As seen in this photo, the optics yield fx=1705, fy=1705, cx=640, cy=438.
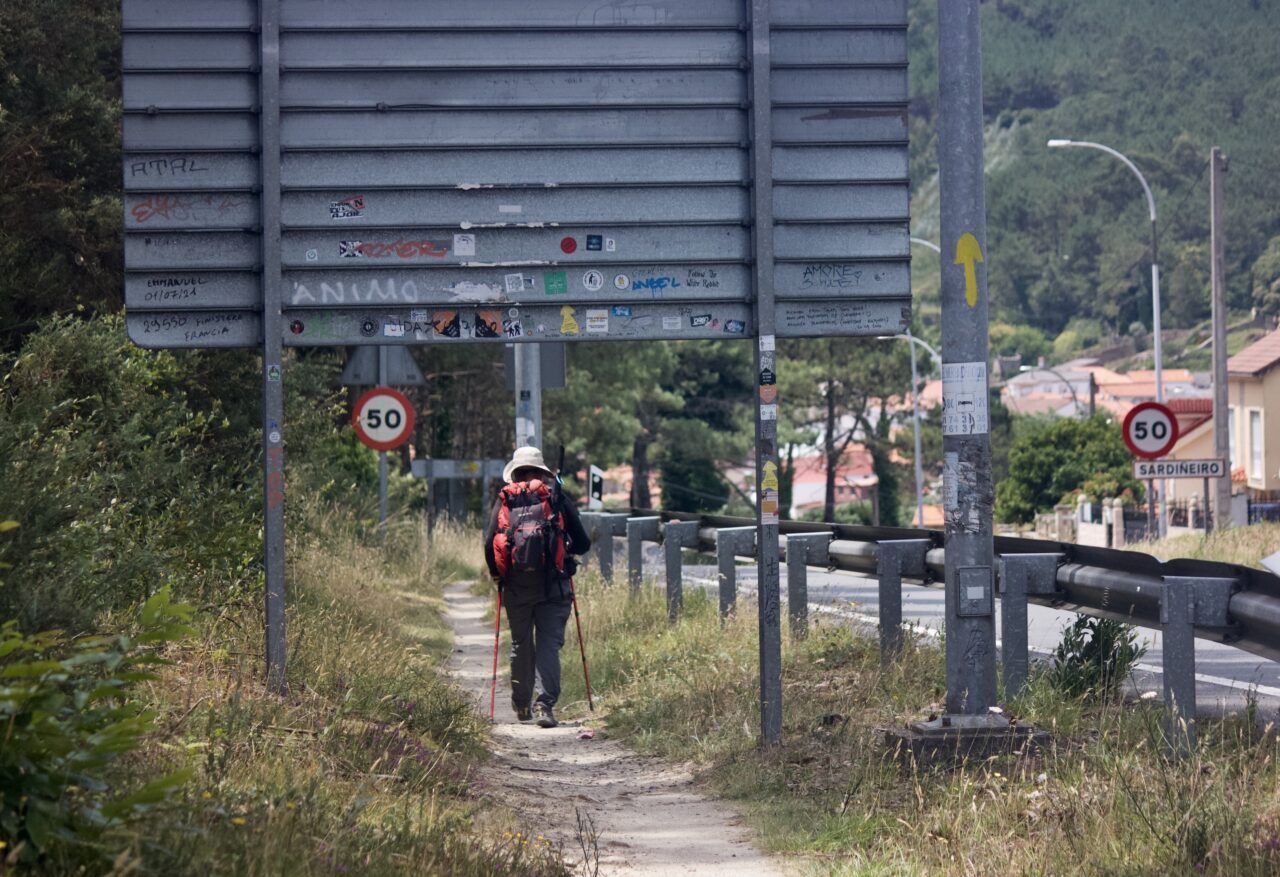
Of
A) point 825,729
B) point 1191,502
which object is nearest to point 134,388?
point 825,729

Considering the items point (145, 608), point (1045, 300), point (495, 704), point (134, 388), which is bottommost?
point (495, 704)

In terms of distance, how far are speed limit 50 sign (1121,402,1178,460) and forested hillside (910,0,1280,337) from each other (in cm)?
9727

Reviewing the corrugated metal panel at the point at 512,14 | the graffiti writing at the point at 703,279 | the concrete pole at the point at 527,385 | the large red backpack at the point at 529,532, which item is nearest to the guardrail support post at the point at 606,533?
the concrete pole at the point at 527,385

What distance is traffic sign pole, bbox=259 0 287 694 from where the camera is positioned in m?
8.29

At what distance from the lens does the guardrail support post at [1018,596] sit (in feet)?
28.6

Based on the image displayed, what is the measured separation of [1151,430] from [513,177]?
841 inches

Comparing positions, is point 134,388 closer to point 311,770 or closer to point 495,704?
point 495,704

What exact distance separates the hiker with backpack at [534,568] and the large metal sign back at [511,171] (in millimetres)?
2904

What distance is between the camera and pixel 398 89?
857cm

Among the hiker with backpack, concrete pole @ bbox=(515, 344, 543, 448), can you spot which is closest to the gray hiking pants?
the hiker with backpack

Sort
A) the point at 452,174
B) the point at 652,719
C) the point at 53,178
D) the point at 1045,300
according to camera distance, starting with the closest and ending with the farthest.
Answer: the point at 452,174, the point at 652,719, the point at 53,178, the point at 1045,300

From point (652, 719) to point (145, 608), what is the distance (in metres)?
5.96

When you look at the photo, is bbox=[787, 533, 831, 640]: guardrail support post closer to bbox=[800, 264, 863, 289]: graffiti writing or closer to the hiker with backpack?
the hiker with backpack

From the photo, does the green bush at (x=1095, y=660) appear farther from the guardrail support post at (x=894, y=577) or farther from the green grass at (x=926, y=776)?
the guardrail support post at (x=894, y=577)
